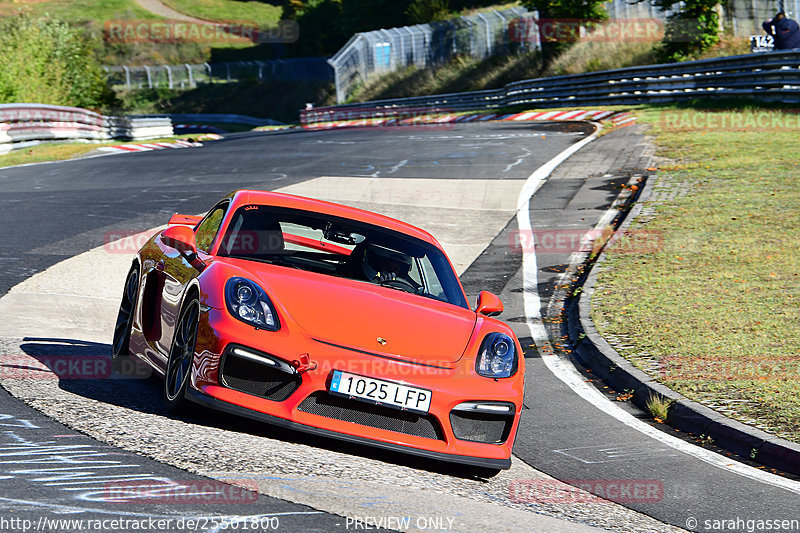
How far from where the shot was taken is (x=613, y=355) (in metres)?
8.60

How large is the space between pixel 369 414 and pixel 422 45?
48000mm

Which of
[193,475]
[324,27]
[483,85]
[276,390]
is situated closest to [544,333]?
[276,390]

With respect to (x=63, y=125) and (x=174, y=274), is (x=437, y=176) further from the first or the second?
(x=63, y=125)

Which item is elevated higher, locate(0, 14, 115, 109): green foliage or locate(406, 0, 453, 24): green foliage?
locate(406, 0, 453, 24): green foliage

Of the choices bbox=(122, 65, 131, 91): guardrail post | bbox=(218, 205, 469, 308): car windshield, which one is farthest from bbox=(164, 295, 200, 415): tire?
bbox=(122, 65, 131, 91): guardrail post

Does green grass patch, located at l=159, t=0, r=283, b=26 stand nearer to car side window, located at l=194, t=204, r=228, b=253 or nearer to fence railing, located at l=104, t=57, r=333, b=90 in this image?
fence railing, located at l=104, t=57, r=333, b=90

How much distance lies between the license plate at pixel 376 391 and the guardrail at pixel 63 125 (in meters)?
23.3

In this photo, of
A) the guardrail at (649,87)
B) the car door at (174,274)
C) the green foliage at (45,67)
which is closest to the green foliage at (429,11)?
the guardrail at (649,87)

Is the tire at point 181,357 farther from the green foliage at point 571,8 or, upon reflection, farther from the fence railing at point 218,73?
the fence railing at point 218,73

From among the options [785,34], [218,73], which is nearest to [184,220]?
[785,34]

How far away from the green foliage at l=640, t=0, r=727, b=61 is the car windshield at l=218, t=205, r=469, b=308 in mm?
30057

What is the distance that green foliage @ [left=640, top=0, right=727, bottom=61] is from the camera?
1358 inches

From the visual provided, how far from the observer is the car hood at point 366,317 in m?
5.47

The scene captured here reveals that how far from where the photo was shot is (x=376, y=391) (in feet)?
17.3
